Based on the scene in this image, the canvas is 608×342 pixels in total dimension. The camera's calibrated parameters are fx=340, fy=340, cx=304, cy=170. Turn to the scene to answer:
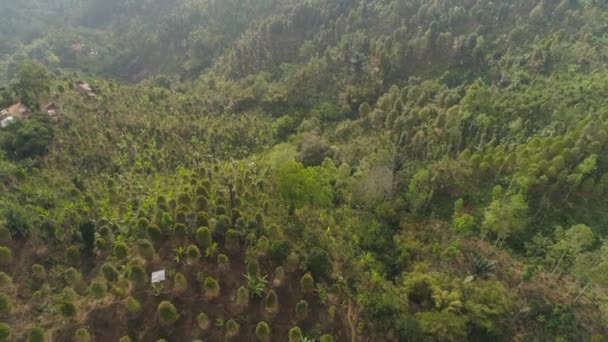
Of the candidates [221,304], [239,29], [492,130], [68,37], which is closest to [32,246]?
[221,304]

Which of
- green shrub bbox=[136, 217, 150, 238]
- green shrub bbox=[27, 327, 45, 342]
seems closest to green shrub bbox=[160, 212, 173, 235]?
green shrub bbox=[136, 217, 150, 238]

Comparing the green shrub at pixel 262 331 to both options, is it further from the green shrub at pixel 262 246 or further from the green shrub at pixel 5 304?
the green shrub at pixel 5 304

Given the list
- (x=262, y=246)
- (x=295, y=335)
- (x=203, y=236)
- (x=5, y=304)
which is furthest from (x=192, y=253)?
(x=5, y=304)

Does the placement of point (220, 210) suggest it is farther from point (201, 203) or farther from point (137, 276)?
point (137, 276)

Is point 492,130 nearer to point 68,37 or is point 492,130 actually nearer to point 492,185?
point 492,185

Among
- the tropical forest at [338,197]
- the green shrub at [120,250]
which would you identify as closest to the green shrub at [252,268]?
the tropical forest at [338,197]

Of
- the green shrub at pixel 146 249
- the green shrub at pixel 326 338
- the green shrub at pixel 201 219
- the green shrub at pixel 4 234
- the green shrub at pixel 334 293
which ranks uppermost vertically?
the green shrub at pixel 201 219
